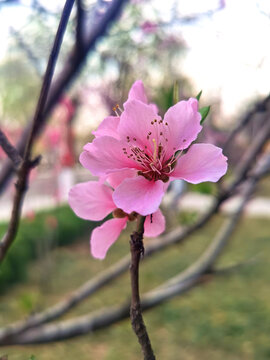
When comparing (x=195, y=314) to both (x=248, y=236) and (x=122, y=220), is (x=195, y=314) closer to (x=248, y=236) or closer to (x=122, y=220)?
(x=248, y=236)

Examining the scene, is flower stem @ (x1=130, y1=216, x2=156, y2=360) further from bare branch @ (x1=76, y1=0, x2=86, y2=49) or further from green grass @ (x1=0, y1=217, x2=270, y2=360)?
green grass @ (x1=0, y1=217, x2=270, y2=360)

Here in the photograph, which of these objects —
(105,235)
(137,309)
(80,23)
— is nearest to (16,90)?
(80,23)

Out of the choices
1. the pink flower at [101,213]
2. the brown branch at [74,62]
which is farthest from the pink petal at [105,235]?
the brown branch at [74,62]

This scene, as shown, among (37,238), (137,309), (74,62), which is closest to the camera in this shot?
(137,309)

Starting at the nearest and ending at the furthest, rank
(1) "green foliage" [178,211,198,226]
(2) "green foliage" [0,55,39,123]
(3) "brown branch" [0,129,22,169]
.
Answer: (3) "brown branch" [0,129,22,169] → (1) "green foliage" [178,211,198,226] → (2) "green foliage" [0,55,39,123]

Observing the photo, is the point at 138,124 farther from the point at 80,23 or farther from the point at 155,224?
the point at 80,23

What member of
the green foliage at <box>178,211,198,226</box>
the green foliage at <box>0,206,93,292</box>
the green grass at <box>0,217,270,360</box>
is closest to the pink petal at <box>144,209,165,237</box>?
the green foliage at <box>178,211,198,226</box>
